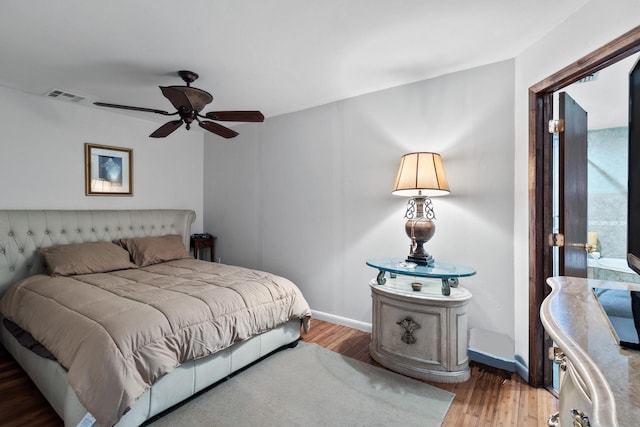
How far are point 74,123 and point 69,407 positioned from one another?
2939 mm

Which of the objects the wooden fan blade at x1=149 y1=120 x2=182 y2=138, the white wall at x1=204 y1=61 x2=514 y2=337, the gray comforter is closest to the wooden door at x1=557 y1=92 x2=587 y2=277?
the white wall at x1=204 y1=61 x2=514 y2=337

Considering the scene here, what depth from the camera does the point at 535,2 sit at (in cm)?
170

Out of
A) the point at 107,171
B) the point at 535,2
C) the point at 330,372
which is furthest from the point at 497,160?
the point at 107,171

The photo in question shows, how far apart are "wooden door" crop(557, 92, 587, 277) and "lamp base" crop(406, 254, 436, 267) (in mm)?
814

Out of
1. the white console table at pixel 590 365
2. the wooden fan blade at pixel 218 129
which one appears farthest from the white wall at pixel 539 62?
the wooden fan blade at pixel 218 129

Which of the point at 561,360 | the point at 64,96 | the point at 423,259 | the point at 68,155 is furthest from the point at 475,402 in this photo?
the point at 64,96

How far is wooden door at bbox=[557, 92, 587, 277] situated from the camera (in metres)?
1.96

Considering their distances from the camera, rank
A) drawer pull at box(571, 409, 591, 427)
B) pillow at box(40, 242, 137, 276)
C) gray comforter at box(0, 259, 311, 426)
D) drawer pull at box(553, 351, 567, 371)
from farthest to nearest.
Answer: pillow at box(40, 242, 137, 276) → gray comforter at box(0, 259, 311, 426) → drawer pull at box(553, 351, 567, 371) → drawer pull at box(571, 409, 591, 427)

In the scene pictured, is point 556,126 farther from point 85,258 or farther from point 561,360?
point 85,258

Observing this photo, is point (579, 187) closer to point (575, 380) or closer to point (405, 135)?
point (405, 135)

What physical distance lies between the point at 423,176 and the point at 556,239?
37.4 inches

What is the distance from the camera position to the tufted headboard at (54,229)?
2.77 metres

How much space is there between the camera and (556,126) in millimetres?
1997

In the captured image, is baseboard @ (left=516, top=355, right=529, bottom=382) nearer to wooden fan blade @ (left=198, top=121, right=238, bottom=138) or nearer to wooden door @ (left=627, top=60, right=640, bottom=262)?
wooden door @ (left=627, top=60, right=640, bottom=262)
